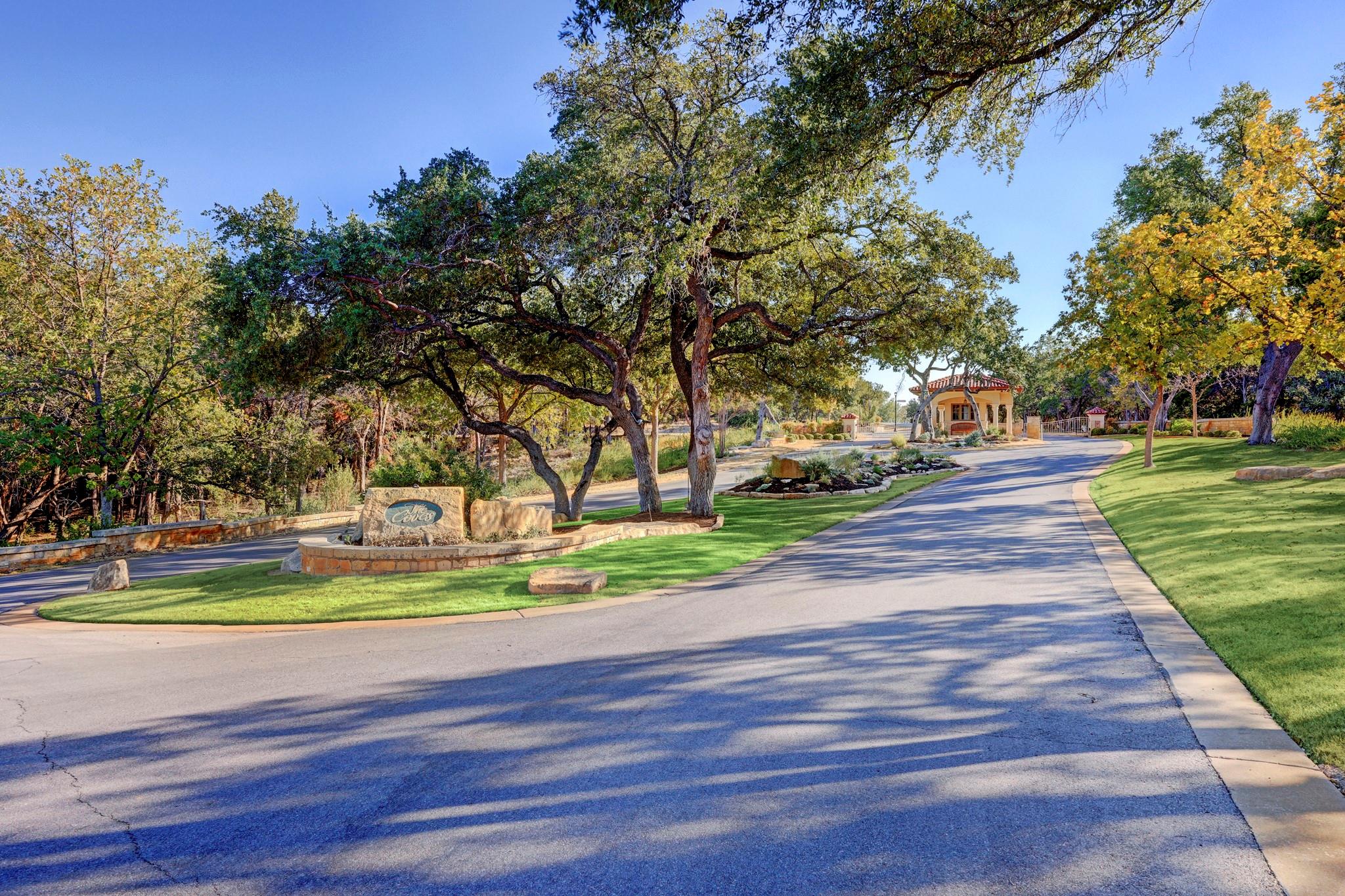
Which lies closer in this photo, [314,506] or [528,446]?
[528,446]

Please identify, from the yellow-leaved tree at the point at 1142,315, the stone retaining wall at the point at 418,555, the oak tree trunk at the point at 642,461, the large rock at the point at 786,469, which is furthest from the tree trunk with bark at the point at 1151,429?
the stone retaining wall at the point at 418,555

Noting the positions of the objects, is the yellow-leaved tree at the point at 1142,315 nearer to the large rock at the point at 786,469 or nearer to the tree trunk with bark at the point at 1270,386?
the tree trunk with bark at the point at 1270,386

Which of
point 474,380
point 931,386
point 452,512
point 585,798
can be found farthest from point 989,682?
point 931,386

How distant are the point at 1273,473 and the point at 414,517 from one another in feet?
57.8

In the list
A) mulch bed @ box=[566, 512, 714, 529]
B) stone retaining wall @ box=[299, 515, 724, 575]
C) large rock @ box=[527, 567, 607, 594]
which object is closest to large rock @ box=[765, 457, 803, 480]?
mulch bed @ box=[566, 512, 714, 529]

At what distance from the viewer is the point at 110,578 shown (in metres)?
11.3

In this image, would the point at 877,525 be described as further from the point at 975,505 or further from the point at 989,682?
the point at 989,682

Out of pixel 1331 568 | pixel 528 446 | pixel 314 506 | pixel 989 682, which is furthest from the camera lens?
pixel 314 506

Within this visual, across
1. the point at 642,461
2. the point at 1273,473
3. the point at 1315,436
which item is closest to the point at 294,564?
the point at 642,461

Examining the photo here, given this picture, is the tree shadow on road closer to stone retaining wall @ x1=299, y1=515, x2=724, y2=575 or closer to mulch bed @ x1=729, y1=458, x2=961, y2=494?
stone retaining wall @ x1=299, y1=515, x2=724, y2=575

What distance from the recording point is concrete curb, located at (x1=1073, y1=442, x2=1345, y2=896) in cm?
274

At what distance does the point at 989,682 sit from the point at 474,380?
17569 mm

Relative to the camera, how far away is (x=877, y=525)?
44.9 feet

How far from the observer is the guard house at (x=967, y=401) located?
160 feet
